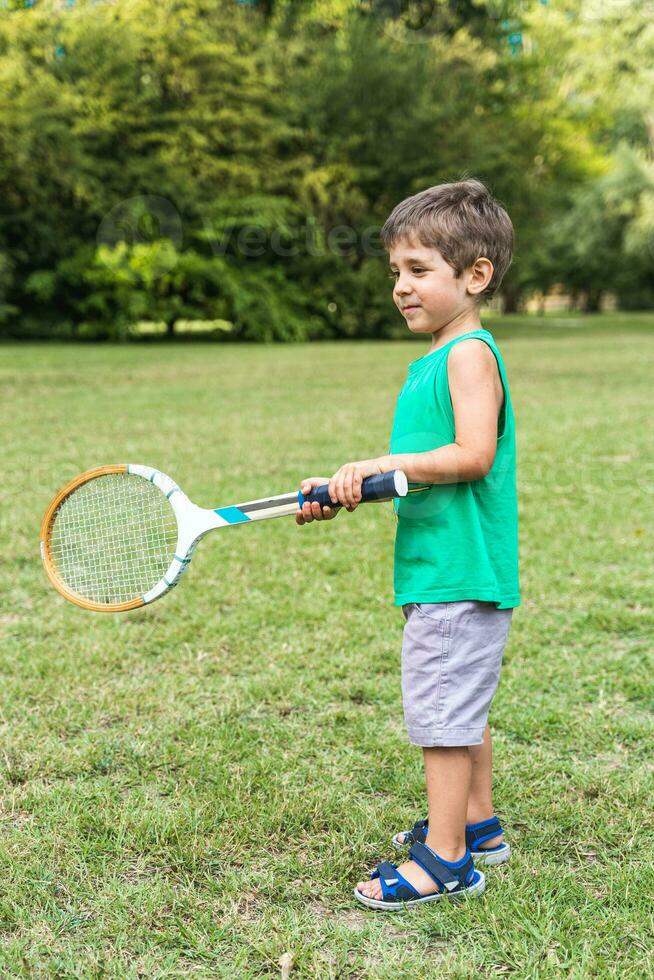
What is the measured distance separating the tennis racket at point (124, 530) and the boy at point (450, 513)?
0.83 feet

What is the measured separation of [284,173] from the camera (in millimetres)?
26031

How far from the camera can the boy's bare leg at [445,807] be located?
2258 mm

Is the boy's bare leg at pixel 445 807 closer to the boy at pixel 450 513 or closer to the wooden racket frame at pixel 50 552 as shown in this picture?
the boy at pixel 450 513

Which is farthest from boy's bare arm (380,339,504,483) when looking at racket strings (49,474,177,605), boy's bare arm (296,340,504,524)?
racket strings (49,474,177,605)

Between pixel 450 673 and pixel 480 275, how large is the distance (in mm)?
929

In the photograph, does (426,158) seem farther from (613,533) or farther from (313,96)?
(613,533)

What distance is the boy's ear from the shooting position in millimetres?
2242

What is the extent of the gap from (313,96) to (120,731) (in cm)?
2563

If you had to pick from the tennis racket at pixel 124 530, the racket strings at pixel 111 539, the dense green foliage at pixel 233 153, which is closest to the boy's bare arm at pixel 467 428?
the tennis racket at pixel 124 530

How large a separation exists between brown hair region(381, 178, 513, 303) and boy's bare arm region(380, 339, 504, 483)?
0.21 m

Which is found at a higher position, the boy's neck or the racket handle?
the boy's neck

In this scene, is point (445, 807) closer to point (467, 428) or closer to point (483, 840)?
point (483, 840)

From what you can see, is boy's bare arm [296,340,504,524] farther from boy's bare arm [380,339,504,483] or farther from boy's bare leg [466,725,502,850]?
boy's bare leg [466,725,502,850]

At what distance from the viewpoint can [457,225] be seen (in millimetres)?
2189
